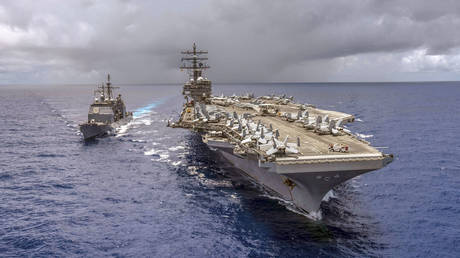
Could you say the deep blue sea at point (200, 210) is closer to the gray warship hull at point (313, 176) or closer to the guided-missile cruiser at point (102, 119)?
the gray warship hull at point (313, 176)

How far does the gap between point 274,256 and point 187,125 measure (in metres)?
20.2

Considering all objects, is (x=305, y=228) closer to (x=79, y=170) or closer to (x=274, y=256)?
(x=274, y=256)

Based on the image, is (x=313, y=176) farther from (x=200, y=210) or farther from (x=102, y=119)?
(x=102, y=119)

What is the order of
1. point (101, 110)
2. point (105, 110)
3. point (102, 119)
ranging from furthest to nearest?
point (105, 110)
point (101, 110)
point (102, 119)

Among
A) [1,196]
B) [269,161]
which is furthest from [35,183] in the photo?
[269,161]

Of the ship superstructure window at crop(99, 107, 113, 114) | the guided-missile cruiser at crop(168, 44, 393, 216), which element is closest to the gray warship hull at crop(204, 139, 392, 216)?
the guided-missile cruiser at crop(168, 44, 393, 216)

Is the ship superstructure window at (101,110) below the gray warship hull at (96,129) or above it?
above

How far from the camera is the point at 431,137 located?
4469 cm

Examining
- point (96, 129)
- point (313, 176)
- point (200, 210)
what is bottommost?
point (200, 210)

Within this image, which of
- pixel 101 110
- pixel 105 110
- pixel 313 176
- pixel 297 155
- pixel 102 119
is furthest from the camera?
pixel 105 110

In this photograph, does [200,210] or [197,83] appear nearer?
[200,210]

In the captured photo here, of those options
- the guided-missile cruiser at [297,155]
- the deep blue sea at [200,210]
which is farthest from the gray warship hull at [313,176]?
the deep blue sea at [200,210]

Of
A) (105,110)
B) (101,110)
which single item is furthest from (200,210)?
(101,110)

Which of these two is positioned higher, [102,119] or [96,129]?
[102,119]
